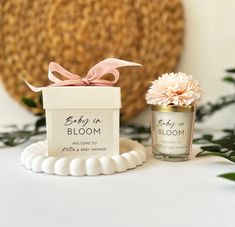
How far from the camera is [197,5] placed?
41.0 inches

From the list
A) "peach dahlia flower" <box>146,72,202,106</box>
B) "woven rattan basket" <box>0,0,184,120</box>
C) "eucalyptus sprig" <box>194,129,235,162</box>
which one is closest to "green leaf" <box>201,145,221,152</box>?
"eucalyptus sprig" <box>194,129,235,162</box>

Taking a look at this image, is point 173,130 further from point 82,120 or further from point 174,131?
point 82,120

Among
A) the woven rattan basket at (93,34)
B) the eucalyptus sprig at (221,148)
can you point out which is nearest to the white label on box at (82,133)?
the eucalyptus sprig at (221,148)

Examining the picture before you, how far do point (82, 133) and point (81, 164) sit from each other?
0.06 m

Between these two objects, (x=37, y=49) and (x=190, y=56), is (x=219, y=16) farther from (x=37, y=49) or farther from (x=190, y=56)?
(x=37, y=49)

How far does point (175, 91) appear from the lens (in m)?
0.64

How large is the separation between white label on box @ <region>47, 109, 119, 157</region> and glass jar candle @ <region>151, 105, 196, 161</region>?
0.08 m

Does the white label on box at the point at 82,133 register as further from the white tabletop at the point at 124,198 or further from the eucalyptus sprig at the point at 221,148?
the eucalyptus sprig at the point at 221,148

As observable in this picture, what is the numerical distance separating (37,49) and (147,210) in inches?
26.9

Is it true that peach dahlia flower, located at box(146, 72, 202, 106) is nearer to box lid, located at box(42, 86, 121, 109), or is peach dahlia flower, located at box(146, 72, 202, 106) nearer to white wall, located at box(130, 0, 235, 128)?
box lid, located at box(42, 86, 121, 109)

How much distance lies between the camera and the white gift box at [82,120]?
0.60 metres

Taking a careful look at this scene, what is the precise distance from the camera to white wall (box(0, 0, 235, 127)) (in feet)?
3.43

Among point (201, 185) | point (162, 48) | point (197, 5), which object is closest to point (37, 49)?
point (162, 48)

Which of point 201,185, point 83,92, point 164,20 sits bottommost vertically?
point 201,185
